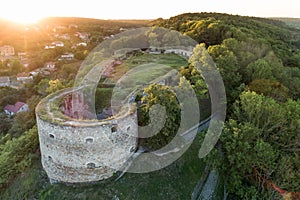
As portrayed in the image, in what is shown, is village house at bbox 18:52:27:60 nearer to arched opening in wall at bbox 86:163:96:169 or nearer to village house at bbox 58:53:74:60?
village house at bbox 58:53:74:60

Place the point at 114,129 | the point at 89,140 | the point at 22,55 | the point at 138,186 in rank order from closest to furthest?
the point at 89,140
the point at 114,129
the point at 138,186
the point at 22,55

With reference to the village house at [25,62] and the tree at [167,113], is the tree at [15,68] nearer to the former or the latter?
the village house at [25,62]

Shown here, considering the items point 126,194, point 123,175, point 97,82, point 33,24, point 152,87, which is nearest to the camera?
point 126,194

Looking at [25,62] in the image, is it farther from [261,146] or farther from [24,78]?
[261,146]

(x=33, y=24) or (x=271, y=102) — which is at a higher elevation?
(x=33, y=24)

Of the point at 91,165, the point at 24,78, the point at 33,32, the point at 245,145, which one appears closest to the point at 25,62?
the point at 24,78

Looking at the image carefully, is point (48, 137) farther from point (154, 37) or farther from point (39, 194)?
point (154, 37)

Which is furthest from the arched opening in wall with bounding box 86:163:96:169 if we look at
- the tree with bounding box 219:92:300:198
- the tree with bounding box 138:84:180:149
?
the tree with bounding box 219:92:300:198

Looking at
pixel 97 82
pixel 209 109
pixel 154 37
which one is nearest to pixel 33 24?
pixel 154 37
